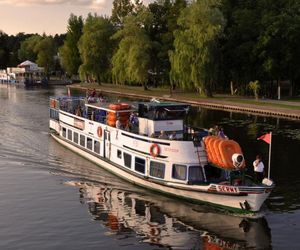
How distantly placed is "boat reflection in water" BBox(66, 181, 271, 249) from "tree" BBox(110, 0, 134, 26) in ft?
421

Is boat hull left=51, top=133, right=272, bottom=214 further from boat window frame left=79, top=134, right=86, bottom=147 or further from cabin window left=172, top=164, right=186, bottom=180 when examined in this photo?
boat window frame left=79, top=134, right=86, bottom=147

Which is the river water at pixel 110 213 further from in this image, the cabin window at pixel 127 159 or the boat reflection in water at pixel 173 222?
the cabin window at pixel 127 159

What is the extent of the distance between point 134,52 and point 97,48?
3021 centimetres

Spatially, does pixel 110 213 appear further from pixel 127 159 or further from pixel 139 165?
pixel 127 159

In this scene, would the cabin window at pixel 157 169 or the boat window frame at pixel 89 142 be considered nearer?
the cabin window at pixel 157 169

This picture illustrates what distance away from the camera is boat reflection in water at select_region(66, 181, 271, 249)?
2755 cm

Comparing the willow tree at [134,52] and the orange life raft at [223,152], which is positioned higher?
the willow tree at [134,52]

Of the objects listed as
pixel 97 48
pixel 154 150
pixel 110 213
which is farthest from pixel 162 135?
pixel 97 48

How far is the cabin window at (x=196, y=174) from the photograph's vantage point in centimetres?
3278

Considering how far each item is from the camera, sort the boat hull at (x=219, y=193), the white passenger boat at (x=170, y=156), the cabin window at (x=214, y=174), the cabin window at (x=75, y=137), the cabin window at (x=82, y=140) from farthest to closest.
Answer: the cabin window at (x=75, y=137)
the cabin window at (x=82, y=140)
the cabin window at (x=214, y=174)
the white passenger boat at (x=170, y=156)
the boat hull at (x=219, y=193)

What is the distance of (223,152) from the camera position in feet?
101

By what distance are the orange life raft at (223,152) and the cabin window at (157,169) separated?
3.85 m

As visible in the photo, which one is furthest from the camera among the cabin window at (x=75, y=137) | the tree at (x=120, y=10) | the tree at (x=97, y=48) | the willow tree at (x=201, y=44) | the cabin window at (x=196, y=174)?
the tree at (x=120, y=10)

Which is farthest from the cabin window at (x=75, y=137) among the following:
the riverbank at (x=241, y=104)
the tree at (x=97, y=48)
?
the tree at (x=97, y=48)
